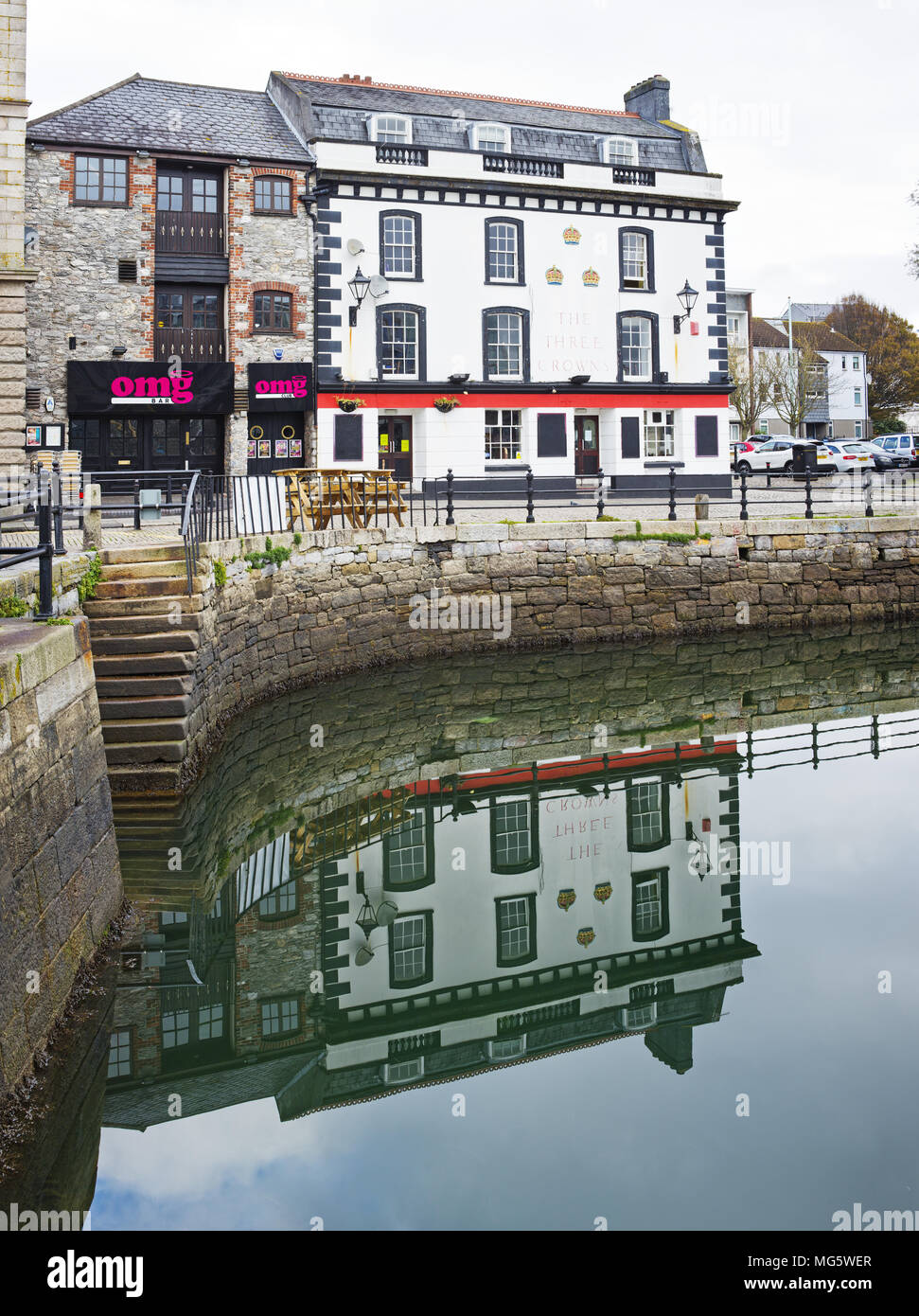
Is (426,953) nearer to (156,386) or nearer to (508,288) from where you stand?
(156,386)

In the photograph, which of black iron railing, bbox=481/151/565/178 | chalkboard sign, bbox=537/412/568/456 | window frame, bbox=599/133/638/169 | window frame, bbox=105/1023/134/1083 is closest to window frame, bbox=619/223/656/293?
window frame, bbox=599/133/638/169

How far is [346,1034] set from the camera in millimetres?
6691

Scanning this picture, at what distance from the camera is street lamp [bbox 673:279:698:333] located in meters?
30.6

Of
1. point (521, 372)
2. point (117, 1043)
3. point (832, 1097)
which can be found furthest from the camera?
point (521, 372)

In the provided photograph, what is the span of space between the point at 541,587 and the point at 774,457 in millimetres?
25818

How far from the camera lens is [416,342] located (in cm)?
2823

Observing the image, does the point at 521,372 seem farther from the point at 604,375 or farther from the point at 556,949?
the point at 556,949

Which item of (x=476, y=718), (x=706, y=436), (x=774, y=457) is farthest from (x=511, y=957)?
(x=774, y=457)

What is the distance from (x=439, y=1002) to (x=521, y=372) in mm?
24007

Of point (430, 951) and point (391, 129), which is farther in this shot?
point (391, 129)

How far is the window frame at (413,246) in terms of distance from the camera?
27.7 meters

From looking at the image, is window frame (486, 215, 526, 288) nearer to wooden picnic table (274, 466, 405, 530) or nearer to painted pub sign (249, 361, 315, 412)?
painted pub sign (249, 361, 315, 412)

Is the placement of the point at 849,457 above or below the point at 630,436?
above
